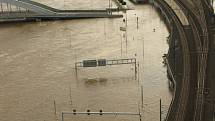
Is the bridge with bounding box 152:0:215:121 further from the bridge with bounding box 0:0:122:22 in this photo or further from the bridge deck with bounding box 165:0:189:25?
the bridge with bounding box 0:0:122:22

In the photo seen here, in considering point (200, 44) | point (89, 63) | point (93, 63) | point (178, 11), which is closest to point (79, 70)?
point (89, 63)

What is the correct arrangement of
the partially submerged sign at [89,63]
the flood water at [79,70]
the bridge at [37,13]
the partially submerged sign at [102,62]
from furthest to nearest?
the bridge at [37,13] < the partially submerged sign at [102,62] < the partially submerged sign at [89,63] < the flood water at [79,70]

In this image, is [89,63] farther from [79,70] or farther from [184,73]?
[184,73]

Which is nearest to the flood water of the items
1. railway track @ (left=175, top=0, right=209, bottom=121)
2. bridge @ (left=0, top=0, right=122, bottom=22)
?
bridge @ (left=0, top=0, right=122, bottom=22)

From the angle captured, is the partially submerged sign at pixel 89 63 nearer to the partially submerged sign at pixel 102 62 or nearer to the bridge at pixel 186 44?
the partially submerged sign at pixel 102 62

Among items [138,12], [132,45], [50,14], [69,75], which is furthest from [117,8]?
[69,75]

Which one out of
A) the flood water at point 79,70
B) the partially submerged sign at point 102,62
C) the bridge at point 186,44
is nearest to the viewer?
the bridge at point 186,44

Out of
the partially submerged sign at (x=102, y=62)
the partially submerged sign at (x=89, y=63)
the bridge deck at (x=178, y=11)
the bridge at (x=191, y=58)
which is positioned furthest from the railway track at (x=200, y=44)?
the partially submerged sign at (x=89, y=63)
